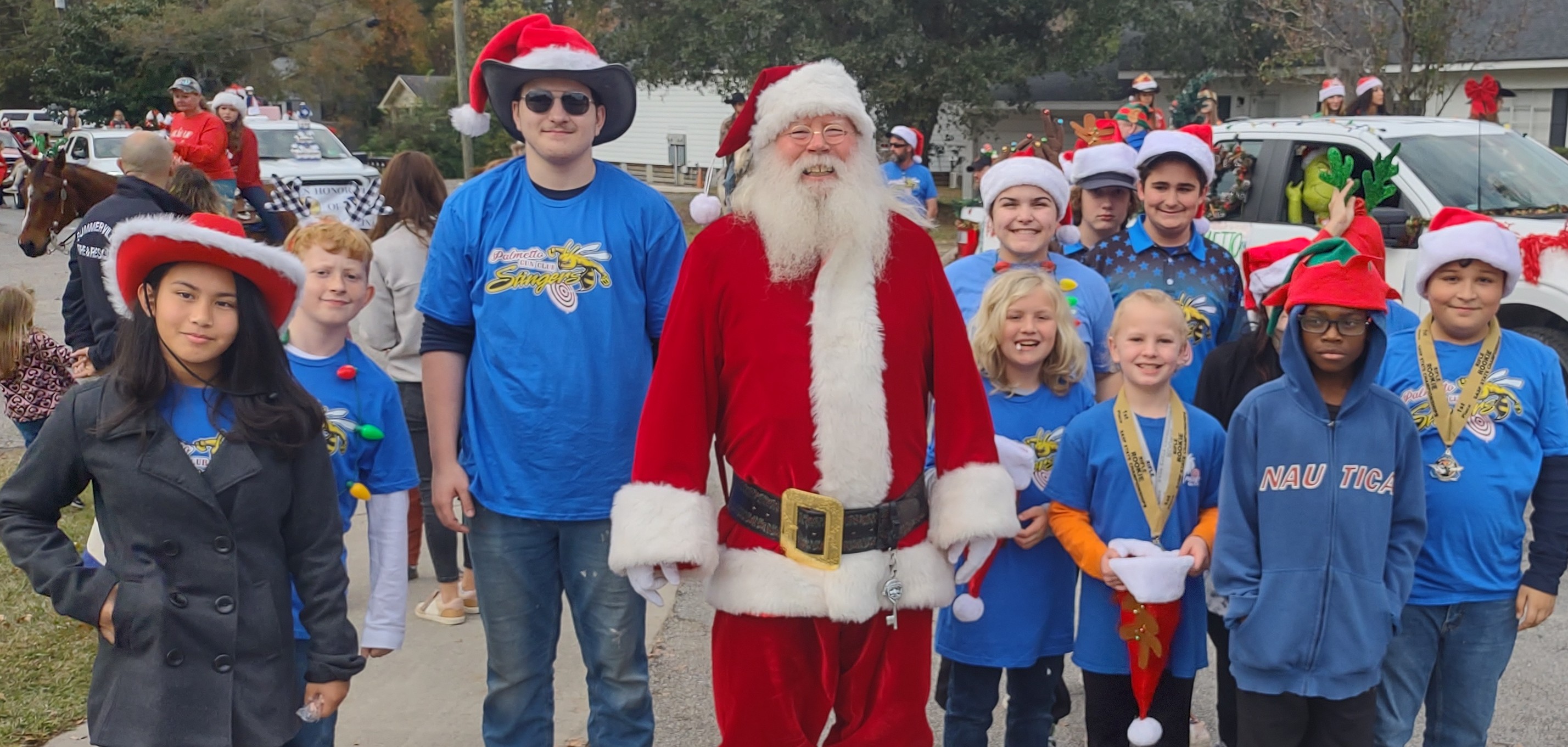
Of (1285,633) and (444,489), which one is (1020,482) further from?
(444,489)

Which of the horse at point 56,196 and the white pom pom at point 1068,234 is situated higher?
the horse at point 56,196

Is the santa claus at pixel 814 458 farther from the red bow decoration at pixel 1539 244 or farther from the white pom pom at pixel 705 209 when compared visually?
the red bow decoration at pixel 1539 244

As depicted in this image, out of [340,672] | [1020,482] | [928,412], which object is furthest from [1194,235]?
[340,672]

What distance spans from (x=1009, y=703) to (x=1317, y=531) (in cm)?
111

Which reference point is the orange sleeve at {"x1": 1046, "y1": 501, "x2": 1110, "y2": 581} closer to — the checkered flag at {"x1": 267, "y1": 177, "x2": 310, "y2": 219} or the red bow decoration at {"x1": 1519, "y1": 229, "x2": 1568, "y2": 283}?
the checkered flag at {"x1": 267, "y1": 177, "x2": 310, "y2": 219}

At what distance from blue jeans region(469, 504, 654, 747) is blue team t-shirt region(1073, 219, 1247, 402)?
1980mm

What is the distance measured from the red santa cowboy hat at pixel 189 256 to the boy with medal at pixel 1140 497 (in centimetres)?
214

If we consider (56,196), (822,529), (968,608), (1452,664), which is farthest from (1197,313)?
(56,196)

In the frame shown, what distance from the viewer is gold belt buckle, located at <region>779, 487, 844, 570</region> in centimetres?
301

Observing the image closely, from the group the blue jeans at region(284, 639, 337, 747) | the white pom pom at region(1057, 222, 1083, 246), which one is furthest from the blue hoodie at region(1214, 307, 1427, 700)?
the blue jeans at region(284, 639, 337, 747)

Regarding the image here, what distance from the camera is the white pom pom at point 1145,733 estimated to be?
3.51 metres

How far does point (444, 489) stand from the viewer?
3564 millimetres

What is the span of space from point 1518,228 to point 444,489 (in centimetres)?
703

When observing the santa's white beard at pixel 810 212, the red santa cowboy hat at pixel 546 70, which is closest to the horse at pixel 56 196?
the red santa cowboy hat at pixel 546 70
